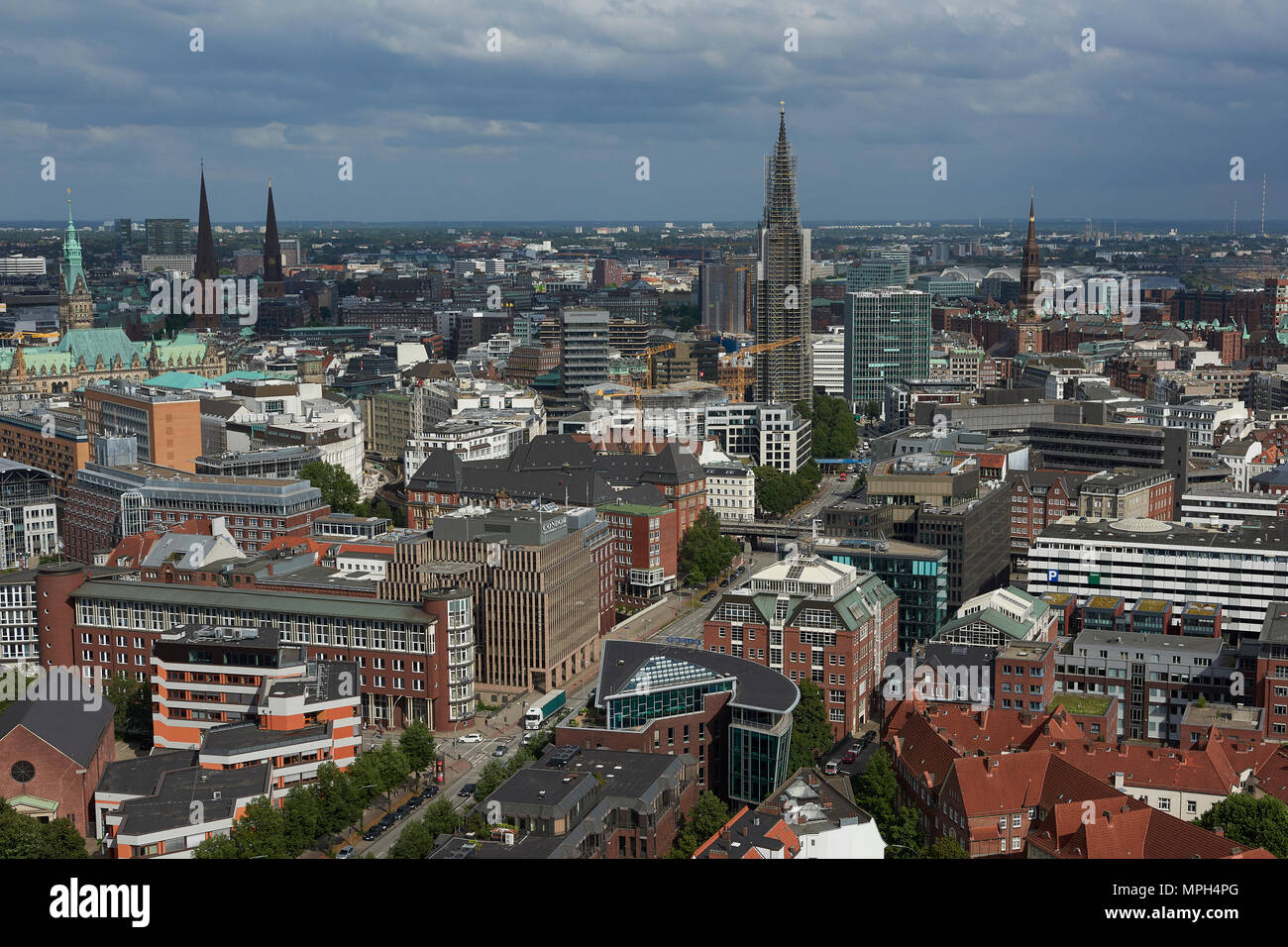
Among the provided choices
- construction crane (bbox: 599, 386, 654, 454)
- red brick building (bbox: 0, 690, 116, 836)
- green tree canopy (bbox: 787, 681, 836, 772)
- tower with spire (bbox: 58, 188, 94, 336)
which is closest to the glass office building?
green tree canopy (bbox: 787, 681, 836, 772)

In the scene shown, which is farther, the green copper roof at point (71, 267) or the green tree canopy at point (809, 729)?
the green copper roof at point (71, 267)

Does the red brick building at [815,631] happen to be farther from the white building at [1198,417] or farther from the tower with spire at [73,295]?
the tower with spire at [73,295]

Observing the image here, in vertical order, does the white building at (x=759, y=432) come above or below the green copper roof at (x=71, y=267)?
below

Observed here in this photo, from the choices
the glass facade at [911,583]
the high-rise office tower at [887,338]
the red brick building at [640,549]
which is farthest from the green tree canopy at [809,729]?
the high-rise office tower at [887,338]

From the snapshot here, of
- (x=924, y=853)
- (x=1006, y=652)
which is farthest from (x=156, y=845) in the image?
(x=1006, y=652)

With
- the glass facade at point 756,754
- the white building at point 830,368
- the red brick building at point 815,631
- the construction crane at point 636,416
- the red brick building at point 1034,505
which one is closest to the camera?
the glass facade at point 756,754

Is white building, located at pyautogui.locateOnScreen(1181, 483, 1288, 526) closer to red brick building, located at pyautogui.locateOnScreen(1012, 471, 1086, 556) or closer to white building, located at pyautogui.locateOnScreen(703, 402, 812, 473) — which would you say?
red brick building, located at pyautogui.locateOnScreen(1012, 471, 1086, 556)

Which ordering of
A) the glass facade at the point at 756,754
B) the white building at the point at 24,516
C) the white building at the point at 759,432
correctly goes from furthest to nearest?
the white building at the point at 759,432 → the white building at the point at 24,516 → the glass facade at the point at 756,754

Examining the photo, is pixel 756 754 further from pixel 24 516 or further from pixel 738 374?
pixel 738 374
